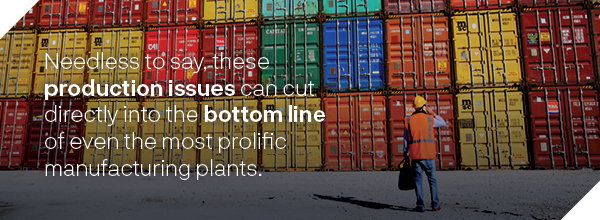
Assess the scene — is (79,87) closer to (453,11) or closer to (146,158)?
(146,158)

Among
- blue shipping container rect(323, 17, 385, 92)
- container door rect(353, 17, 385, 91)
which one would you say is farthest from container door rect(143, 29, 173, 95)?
container door rect(353, 17, 385, 91)

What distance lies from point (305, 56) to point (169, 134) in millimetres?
4558

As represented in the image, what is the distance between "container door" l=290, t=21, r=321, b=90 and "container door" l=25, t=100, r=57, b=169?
23.4 feet

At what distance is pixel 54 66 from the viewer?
10.4m

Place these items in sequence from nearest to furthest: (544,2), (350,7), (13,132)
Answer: (544,2) < (350,7) < (13,132)

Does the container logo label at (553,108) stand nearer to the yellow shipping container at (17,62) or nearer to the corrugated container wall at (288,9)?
the corrugated container wall at (288,9)

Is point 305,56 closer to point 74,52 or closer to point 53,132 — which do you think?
point 74,52

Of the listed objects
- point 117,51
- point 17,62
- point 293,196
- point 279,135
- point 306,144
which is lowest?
point 293,196

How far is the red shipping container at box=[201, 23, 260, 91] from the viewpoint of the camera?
32.1ft

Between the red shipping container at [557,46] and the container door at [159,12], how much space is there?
34.1 ft

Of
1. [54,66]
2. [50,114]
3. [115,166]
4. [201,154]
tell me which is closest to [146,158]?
[115,166]

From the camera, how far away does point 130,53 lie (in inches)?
403

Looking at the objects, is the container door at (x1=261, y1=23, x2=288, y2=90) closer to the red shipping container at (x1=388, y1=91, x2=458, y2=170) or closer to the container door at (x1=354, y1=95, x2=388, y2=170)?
the container door at (x1=354, y1=95, x2=388, y2=170)

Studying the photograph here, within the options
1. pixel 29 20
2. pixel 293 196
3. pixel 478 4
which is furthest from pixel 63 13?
pixel 478 4
